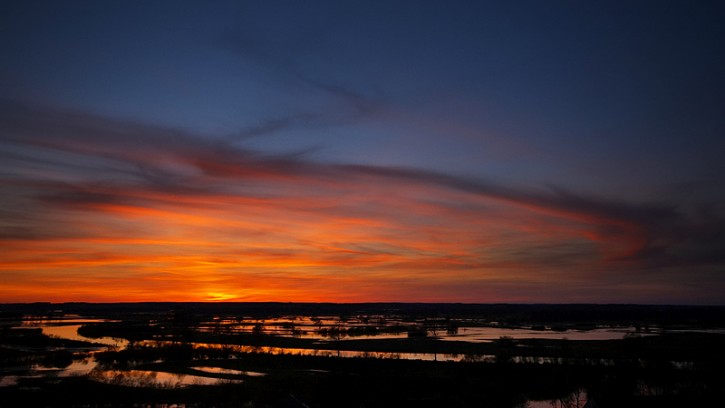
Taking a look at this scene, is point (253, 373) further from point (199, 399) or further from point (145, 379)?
point (199, 399)

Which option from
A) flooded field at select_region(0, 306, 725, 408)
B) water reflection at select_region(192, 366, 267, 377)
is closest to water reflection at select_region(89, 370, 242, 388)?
flooded field at select_region(0, 306, 725, 408)

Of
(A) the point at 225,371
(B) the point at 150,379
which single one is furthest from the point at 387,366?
(B) the point at 150,379

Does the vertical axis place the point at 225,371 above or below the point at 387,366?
below

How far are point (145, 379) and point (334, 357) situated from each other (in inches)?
603

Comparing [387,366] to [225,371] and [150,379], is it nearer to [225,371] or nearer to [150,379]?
[225,371]

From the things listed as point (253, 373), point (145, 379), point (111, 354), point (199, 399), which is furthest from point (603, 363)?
point (111, 354)

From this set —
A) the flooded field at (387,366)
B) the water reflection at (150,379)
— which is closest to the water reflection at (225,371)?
the flooded field at (387,366)

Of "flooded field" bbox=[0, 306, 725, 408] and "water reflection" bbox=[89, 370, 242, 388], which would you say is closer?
"flooded field" bbox=[0, 306, 725, 408]

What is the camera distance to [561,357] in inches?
1754

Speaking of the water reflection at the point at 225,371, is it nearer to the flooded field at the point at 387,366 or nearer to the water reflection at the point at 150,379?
the flooded field at the point at 387,366

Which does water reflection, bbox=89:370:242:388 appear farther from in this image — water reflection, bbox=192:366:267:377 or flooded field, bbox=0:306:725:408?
water reflection, bbox=192:366:267:377

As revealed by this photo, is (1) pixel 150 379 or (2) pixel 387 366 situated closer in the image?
(1) pixel 150 379

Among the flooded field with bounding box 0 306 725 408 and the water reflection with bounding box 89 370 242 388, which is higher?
the flooded field with bounding box 0 306 725 408

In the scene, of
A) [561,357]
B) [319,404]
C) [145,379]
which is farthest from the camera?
[561,357]
